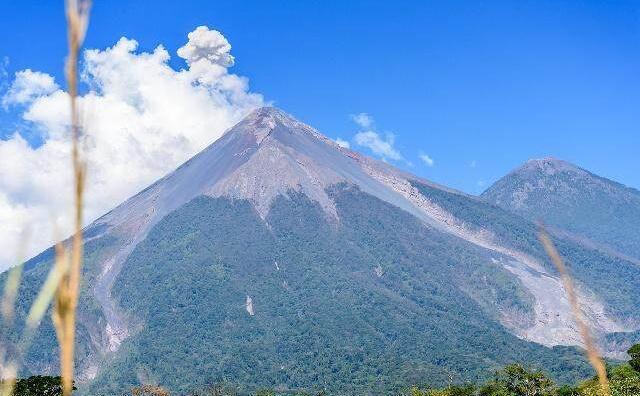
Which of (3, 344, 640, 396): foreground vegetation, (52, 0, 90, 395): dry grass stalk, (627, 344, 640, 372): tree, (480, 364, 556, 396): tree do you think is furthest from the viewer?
(480, 364, 556, 396): tree

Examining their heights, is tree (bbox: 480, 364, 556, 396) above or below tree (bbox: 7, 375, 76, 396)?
below

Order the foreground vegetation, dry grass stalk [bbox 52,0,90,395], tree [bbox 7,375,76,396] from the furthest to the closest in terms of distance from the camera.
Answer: the foreground vegetation → tree [bbox 7,375,76,396] → dry grass stalk [bbox 52,0,90,395]

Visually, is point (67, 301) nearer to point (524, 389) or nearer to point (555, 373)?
point (524, 389)

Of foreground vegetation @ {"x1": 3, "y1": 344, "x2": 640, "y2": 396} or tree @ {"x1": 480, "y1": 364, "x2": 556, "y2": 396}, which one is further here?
tree @ {"x1": 480, "y1": 364, "x2": 556, "y2": 396}

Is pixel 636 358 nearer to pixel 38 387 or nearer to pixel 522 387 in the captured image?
pixel 522 387

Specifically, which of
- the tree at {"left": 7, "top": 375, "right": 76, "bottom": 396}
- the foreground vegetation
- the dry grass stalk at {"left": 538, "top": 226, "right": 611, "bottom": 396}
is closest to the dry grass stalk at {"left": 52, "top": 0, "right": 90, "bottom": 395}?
the dry grass stalk at {"left": 538, "top": 226, "right": 611, "bottom": 396}

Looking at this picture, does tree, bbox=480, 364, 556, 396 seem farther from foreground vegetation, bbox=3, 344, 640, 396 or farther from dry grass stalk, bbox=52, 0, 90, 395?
dry grass stalk, bbox=52, 0, 90, 395

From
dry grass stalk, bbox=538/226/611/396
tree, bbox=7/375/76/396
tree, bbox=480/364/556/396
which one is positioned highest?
dry grass stalk, bbox=538/226/611/396

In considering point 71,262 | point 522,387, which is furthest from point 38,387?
point 71,262

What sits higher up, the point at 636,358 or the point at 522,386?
the point at 636,358

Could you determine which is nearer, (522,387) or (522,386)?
(522,387)

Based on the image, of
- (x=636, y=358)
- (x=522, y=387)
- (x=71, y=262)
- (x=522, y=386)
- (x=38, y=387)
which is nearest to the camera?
(x=71, y=262)

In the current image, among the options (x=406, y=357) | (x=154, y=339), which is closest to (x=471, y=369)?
(x=406, y=357)
